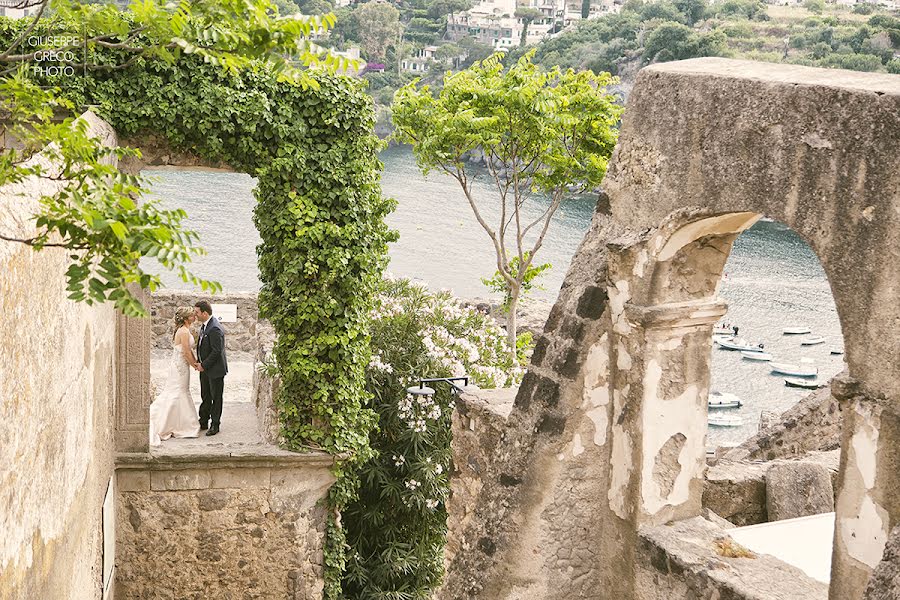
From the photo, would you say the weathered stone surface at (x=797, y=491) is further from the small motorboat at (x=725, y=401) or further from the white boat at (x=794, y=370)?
the white boat at (x=794, y=370)

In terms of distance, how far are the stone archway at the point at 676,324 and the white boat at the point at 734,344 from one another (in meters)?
29.7

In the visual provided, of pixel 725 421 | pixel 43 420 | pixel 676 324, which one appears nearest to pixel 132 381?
pixel 43 420

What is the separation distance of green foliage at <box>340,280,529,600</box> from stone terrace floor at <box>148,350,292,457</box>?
4.05 feet

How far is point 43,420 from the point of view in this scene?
5.57 metres

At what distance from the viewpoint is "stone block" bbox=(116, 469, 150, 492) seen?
10648 millimetres

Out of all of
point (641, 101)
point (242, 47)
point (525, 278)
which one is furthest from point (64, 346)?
point (525, 278)

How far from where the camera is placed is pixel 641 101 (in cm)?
575

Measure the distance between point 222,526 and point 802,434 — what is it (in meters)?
5.86

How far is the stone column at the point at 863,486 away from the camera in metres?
4.51

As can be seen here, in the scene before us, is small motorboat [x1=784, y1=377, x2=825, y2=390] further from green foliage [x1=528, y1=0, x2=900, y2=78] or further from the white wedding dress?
the white wedding dress

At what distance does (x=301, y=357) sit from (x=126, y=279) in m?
7.08

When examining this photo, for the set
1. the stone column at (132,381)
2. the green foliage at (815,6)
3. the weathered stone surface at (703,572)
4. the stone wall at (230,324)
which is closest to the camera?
the weathered stone surface at (703,572)

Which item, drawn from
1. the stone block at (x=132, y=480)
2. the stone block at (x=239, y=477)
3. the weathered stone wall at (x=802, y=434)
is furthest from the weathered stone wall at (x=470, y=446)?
the weathered stone wall at (x=802, y=434)

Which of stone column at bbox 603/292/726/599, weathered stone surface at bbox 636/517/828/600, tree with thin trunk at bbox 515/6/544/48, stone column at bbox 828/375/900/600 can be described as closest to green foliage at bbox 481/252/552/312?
stone column at bbox 603/292/726/599
